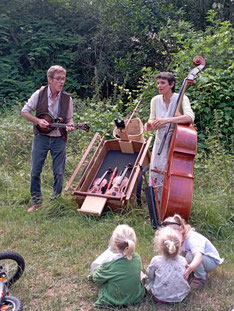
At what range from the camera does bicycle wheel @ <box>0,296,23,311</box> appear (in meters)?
2.60

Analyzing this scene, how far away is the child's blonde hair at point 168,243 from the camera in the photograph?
2.85 meters

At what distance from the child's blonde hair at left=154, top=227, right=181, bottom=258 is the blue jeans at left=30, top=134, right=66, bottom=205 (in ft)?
7.86

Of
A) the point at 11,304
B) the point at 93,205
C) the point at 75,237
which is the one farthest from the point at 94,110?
the point at 11,304

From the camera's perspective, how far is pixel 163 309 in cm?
294

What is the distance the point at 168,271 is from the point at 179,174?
1.26 m

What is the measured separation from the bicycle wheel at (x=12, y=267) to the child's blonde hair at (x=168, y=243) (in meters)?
1.12

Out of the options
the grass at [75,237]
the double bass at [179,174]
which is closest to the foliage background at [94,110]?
the grass at [75,237]

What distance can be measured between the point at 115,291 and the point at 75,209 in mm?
2048

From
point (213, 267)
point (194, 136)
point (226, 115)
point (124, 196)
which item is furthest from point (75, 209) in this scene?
point (226, 115)

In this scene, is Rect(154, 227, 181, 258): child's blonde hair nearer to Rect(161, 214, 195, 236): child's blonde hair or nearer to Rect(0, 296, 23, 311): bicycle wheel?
Rect(161, 214, 195, 236): child's blonde hair

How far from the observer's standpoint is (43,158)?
4977mm

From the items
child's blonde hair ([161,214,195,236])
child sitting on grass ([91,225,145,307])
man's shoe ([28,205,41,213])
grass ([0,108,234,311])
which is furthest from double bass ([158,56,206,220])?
man's shoe ([28,205,41,213])

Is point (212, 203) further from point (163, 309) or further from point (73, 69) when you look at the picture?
point (73, 69)

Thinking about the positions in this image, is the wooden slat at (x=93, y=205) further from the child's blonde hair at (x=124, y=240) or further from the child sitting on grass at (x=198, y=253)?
the child's blonde hair at (x=124, y=240)
